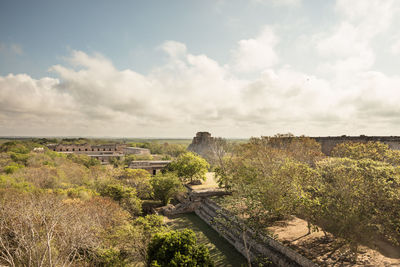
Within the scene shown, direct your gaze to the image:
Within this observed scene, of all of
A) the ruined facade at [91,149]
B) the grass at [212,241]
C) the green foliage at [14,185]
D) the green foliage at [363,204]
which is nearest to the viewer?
the green foliage at [363,204]

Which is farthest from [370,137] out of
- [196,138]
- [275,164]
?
[196,138]

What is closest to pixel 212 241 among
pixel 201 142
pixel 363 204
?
pixel 363 204

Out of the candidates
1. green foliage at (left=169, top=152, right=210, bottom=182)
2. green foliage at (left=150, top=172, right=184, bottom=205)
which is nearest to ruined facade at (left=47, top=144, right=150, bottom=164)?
green foliage at (left=169, top=152, right=210, bottom=182)

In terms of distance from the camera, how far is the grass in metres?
12.3

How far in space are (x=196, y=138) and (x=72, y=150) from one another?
3538 cm

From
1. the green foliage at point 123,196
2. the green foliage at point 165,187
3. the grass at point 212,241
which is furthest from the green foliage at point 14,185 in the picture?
the grass at point 212,241

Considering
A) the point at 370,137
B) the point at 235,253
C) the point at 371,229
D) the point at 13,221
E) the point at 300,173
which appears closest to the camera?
the point at 371,229

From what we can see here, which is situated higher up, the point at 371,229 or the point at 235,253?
the point at 371,229

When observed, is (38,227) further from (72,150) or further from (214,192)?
(72,150)

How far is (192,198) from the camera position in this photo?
21.2 metres

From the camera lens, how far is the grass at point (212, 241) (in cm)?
1234

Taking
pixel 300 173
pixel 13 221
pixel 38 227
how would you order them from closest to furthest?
1. pixel 13 221
2. pixel 38 227
3. pixel 300 173

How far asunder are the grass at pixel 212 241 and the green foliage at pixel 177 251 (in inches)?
81.2

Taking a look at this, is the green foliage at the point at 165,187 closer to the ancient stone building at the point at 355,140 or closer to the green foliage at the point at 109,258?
the green foliage at the point at 109,258
